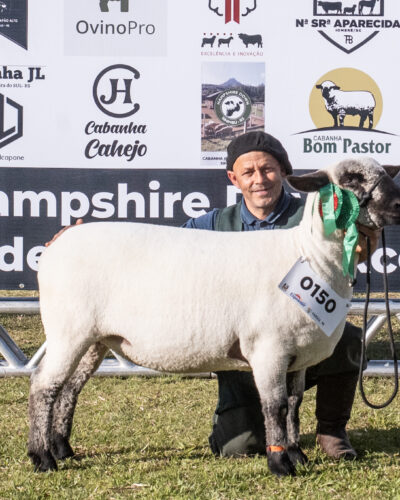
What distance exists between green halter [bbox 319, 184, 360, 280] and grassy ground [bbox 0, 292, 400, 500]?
1.11 metres

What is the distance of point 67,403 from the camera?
3.94m

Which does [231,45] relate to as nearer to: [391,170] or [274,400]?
[391,170]

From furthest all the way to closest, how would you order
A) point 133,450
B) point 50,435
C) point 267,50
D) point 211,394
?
point 267,50
point 211,394
point 133,450
point 50,435

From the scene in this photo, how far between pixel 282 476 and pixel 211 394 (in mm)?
2123

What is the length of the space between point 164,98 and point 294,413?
3300 mm

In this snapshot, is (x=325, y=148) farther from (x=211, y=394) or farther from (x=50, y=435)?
(x=50, y=435)

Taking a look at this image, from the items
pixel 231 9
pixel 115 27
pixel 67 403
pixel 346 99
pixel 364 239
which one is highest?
pixel 231 9

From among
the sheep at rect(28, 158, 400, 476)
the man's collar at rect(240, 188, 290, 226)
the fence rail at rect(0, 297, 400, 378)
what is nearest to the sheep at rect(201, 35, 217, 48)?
the man's collar at rect(240, 188, 290, 226)

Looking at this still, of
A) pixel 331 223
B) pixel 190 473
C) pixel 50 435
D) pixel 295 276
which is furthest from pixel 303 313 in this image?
pixel 50 435

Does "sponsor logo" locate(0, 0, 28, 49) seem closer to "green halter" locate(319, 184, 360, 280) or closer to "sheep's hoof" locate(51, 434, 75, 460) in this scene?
"sheep's hoof" locate(51, 434, 75, 460)

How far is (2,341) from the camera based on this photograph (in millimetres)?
5875

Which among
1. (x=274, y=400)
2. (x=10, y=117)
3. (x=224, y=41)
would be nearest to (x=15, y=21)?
(x=10, y=117)

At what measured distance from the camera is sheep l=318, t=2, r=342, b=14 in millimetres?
6102

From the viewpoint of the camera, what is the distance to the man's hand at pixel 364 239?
346 cm
